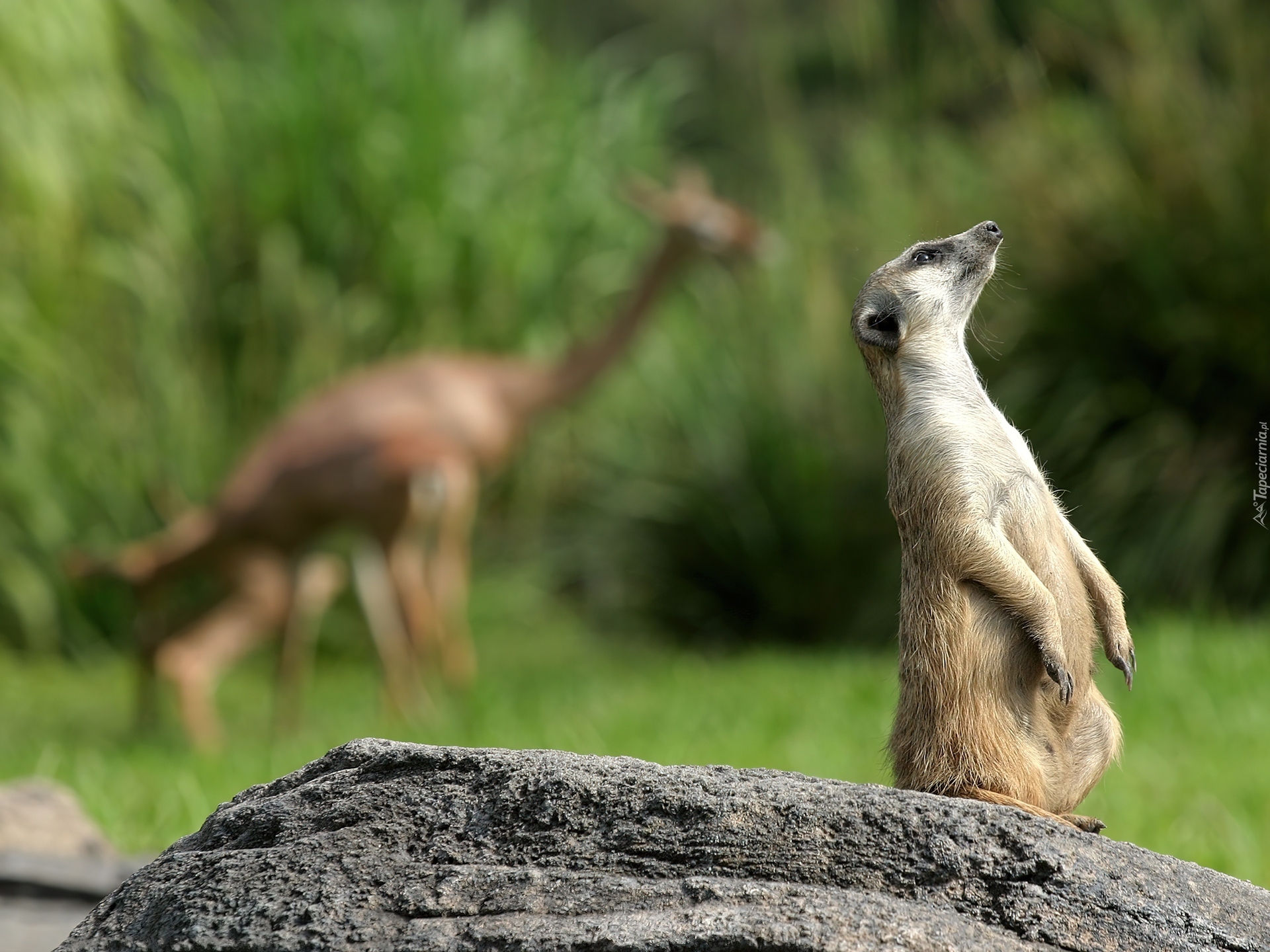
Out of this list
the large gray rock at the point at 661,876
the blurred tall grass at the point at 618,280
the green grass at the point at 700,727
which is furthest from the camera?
the blurred tall grass at the point at 618,280

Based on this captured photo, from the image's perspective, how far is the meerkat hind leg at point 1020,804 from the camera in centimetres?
202

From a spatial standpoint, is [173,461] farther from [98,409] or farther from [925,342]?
[925,342]

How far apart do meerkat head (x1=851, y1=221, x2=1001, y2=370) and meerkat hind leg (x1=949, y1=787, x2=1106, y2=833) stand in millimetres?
653

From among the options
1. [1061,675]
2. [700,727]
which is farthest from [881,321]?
[700,727]

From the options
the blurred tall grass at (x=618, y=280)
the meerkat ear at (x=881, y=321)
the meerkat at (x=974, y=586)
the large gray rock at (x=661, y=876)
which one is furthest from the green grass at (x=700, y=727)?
the blurred tall grass at (x=618, y=280)

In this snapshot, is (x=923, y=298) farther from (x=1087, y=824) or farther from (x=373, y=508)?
(x=373, y=508)

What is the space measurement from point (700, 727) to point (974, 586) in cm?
377

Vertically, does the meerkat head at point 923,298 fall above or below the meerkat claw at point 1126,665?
above

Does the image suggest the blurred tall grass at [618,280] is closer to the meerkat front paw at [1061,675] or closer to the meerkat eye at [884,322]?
the meerkat eye at [884,322]

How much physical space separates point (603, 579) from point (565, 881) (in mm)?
7941

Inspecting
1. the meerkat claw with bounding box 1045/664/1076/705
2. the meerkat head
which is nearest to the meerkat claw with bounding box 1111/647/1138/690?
the meerkat claw with bounding box 1045/664/1076/705

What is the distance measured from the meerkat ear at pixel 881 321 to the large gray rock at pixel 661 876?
2.25 feet

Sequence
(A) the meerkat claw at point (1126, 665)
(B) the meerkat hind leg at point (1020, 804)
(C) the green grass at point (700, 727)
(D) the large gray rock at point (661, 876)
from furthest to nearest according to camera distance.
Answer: (C) the green grass at point (700, 727) → (A) the meerkat claw at point (1126, 665) → (B) the meerkat hind leg at point (1020, 804) → (D) the large gray rock at point (661, 876)

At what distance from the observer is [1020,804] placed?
80.2 inches
